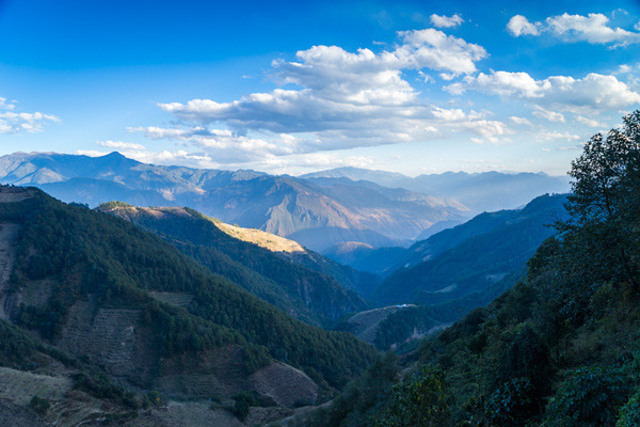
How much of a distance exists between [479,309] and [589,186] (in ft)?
117

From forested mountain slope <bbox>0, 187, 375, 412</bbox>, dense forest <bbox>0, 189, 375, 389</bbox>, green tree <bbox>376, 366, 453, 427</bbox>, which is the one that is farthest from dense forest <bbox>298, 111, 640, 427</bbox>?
dense forest <bbox>0, 189, 375, 389</bbox>

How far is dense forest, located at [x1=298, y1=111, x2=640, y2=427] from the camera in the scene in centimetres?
1055

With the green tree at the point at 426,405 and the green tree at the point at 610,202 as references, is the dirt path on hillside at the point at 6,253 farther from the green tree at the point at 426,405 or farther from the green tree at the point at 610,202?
the green tree at the point at 610,202

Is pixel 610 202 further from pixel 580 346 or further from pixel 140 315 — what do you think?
pixel 140 315

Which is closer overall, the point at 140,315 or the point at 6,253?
the point at 140,315

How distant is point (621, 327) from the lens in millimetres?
17297

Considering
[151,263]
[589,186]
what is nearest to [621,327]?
[589,186]

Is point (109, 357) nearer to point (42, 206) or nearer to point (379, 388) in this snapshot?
point (379, 388)

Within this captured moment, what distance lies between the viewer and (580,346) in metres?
17.6

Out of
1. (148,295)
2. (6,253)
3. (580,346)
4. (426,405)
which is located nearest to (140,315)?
(148,295)

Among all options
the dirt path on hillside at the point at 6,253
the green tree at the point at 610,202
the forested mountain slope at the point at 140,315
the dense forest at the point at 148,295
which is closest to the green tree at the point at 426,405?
the green tree at the point at 610,202

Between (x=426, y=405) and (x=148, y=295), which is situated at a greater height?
(x=426, y=405)

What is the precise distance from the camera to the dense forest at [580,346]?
10.6m

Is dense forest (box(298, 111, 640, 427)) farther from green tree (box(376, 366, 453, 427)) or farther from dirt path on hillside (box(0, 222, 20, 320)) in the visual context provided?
dirt path on hillside (box(0, 222, 20, 320))
